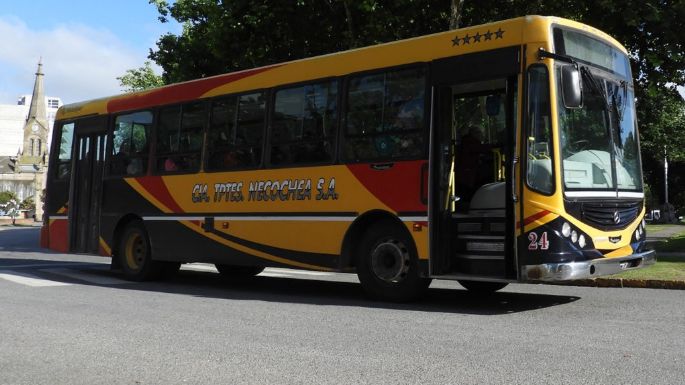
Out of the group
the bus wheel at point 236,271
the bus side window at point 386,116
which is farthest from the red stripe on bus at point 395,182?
the bus wheel at point 236,271

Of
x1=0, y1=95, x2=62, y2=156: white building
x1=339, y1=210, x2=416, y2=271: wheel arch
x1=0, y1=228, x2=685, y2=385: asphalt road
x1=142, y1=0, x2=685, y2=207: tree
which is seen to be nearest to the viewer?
x1=0, y1=228, x2=685, y2=385: asphalt road

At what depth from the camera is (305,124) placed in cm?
934

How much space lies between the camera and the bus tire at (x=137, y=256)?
459 inches

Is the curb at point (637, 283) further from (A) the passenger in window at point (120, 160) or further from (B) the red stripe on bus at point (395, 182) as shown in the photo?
(A) the passenger in window at point (120, 160)

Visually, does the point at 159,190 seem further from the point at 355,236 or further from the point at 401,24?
the point at 401,24

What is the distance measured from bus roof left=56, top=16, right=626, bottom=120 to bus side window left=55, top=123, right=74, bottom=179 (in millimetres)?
958

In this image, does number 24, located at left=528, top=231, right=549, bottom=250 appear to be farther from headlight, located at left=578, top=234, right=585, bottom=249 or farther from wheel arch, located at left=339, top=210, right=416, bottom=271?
wheel arch, located at left=339, top=210, right=416, bottom=271

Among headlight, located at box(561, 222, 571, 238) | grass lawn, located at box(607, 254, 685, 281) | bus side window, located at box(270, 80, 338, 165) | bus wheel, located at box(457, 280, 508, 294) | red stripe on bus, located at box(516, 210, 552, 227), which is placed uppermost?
bus side window, located at box(270, 80, 338, 165)

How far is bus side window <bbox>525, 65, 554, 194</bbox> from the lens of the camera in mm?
7152

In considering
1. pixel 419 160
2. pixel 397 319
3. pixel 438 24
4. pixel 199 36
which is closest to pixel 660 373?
pixel 397 319

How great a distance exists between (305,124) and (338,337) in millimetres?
3815

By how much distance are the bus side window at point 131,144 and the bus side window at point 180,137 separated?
0.38 meters

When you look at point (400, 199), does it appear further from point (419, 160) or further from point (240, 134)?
point (240, 134)

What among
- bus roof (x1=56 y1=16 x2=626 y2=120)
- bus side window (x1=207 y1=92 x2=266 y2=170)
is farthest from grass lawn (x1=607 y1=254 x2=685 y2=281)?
bus side window (x1=207 y1=92 x2=266 y2=170)
